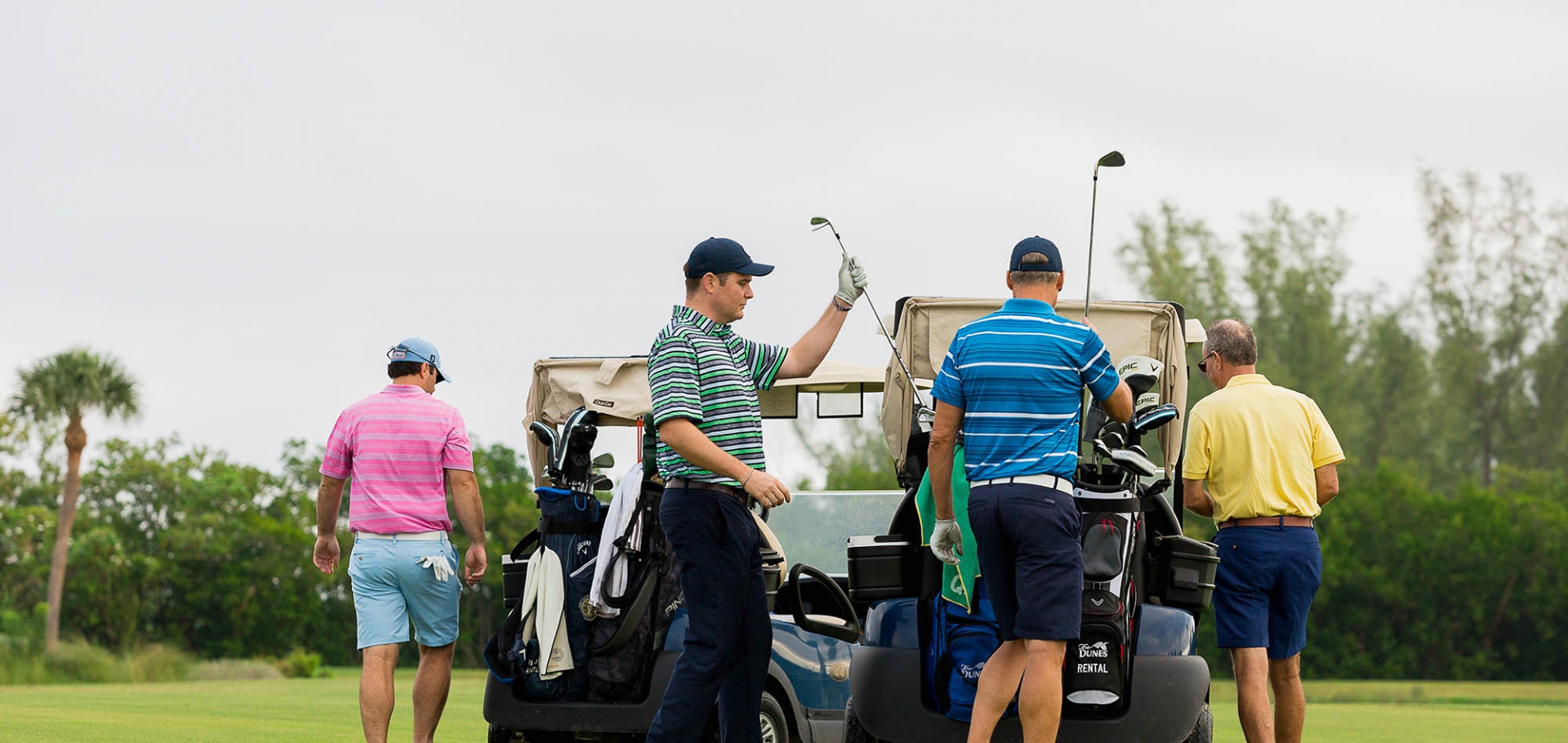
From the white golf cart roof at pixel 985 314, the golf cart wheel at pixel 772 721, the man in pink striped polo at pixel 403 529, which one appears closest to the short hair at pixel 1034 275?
the white golf cart roof at pixel 985 314

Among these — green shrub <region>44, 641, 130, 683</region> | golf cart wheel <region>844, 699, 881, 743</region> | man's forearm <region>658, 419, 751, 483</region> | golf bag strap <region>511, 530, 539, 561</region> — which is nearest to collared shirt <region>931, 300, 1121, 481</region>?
man's forearm <region>658, 419, 751, 483</region>

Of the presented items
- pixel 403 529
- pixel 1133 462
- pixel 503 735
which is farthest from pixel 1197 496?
pixel 403 529

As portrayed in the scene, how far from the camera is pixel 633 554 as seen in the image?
6.67m

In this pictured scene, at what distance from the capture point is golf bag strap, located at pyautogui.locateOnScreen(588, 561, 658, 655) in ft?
22.1

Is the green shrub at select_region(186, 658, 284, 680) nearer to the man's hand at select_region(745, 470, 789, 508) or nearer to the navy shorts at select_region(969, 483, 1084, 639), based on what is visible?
the man's hand at select_region(745, 470, 789, 508)

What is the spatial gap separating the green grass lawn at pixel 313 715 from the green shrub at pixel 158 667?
408 cm

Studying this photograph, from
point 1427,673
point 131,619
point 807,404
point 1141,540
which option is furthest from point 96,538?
point 1141,540

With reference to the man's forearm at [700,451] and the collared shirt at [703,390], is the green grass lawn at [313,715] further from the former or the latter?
the man's forearm at [700,451]

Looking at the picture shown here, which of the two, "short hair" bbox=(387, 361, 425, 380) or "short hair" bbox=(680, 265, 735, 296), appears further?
"short hair" bbox=(387, 361, 425, 380)

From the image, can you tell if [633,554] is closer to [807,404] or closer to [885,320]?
[885,320]

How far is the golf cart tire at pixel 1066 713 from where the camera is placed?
5605mm

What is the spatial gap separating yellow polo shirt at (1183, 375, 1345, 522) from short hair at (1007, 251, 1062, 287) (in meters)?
1.42

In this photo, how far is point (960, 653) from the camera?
5758 mm

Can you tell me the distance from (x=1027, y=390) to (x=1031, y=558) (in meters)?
0.55
